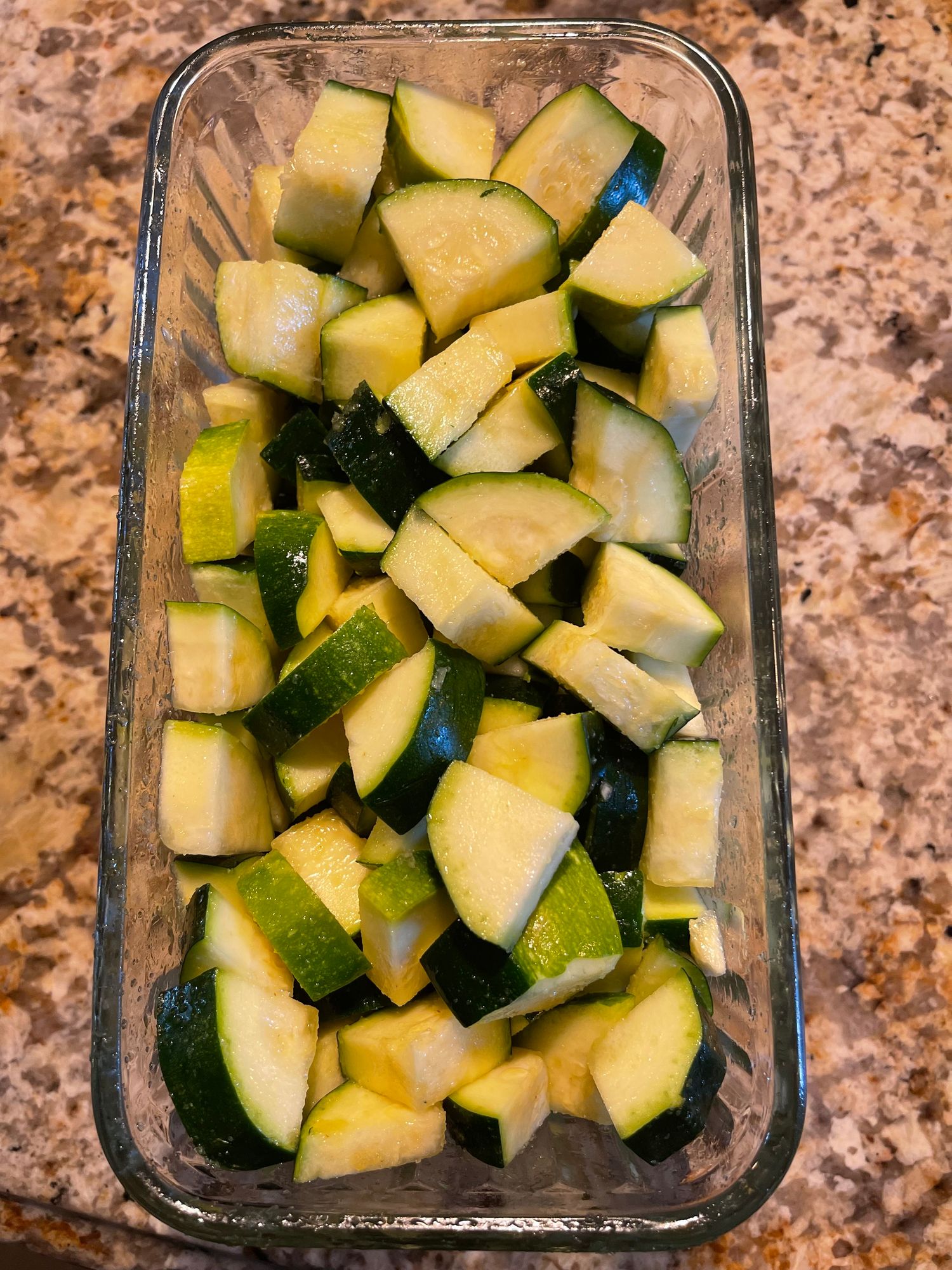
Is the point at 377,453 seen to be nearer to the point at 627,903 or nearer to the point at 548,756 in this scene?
the point at 548,756

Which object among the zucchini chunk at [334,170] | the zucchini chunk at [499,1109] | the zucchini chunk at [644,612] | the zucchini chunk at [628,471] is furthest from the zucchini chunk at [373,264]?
the zucchini chunk at [499,1109]


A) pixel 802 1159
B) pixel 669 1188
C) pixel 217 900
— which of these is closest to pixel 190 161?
pixel 217 900

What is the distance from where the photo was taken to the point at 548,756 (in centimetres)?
99

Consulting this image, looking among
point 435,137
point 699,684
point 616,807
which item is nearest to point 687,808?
point 616,807

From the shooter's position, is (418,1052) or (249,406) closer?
(418,1052)

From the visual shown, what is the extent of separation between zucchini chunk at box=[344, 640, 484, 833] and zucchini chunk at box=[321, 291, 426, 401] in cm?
32

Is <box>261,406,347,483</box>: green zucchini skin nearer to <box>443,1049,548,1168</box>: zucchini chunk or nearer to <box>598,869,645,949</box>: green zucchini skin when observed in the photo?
<box>598,869,645,949</box>: green zucchini skin

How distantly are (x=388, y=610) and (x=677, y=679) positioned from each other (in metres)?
0.34

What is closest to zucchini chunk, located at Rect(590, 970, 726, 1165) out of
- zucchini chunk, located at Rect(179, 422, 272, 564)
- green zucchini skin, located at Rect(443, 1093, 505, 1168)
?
green zucchini skin, located at Rect(443, 1093, 505, 1168)

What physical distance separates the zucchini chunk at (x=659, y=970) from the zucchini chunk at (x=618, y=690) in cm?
22

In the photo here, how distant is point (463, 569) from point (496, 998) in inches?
16.3

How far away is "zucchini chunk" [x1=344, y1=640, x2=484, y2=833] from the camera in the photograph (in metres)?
0.94

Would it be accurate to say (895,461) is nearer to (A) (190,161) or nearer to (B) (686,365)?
(B) (686,365)

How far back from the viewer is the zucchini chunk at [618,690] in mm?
993
